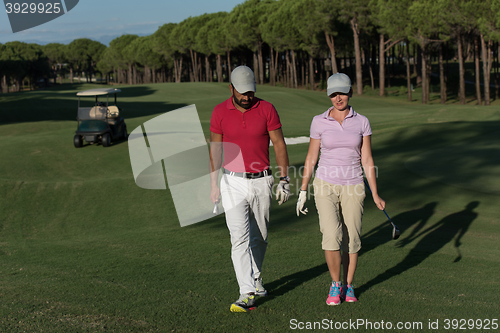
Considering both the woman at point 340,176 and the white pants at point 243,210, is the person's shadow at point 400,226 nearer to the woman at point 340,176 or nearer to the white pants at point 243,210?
the woman at point 340,176

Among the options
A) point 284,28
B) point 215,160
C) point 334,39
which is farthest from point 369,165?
point 284,28

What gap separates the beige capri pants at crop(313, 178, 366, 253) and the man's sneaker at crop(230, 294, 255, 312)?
864 millimetres

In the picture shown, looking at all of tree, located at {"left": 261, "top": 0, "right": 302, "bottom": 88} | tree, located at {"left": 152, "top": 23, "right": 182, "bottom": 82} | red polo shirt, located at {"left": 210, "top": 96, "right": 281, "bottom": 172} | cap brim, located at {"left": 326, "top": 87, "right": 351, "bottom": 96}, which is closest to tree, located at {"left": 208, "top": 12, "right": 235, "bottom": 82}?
tree, located at {"left": 261, "top": 0, "right": 302, "bottom": 88}

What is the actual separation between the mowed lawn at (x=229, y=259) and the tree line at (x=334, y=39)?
28075 mm

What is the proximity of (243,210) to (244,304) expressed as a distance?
89 centimetres

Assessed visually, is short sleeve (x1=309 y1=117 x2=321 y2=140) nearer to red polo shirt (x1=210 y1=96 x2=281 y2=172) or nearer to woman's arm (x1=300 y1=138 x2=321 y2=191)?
woman's arm (x1=300 y1=138 x2=321 y2=191)

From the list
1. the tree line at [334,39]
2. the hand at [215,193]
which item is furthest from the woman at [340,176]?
the tree line at [334,39]

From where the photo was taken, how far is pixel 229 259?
642 centimetres

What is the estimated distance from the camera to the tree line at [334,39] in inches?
1578

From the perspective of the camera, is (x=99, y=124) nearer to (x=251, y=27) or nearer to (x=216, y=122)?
(x=216, y=122)

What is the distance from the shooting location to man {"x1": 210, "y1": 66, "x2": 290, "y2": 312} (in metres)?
4.68

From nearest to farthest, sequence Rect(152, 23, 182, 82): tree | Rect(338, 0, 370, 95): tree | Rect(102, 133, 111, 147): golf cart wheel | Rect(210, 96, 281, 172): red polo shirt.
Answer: Rect(210, 96, 281, 172): red polo shirt → Rect(102, 133, 111, 147): golf cart wheel → Rect(338, 0, 370, 95): tree → Rect(152, 23, 182, 82): tree

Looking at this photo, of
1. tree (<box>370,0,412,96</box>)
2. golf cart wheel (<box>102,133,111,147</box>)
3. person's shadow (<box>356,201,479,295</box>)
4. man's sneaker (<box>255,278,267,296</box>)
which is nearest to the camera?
man's sneaker (<box>255,278,267,296</box>)

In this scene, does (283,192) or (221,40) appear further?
(221,40)
